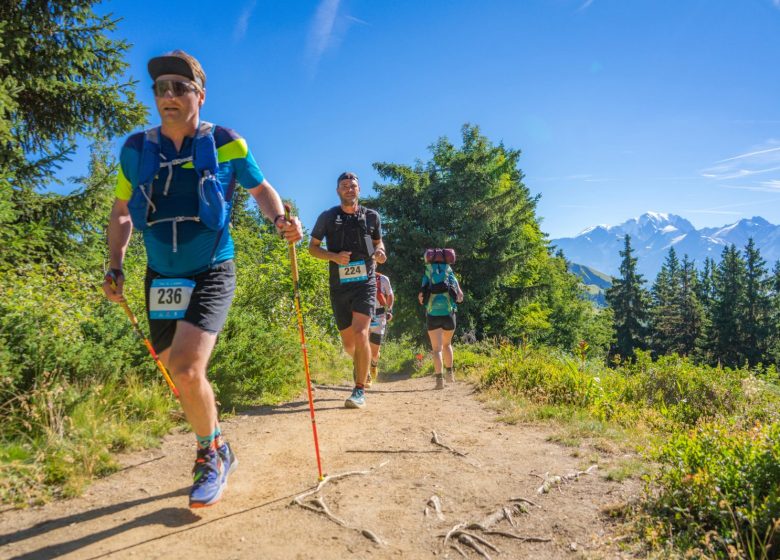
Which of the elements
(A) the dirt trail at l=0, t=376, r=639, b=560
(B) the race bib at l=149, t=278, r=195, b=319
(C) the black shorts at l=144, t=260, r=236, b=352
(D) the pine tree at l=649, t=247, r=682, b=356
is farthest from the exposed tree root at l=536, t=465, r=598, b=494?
(D) the pine tree at l=649, t=247, r=682, b=356

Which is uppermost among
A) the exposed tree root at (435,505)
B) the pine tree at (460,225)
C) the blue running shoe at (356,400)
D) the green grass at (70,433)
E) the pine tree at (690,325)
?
the pine tree at (460,225)

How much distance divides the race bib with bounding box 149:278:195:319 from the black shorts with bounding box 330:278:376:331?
298 cm

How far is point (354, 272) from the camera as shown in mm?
5855

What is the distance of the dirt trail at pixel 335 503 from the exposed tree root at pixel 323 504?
0.03 meters

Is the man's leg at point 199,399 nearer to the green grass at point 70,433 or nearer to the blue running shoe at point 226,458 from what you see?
the blue running shoe at point 226,458

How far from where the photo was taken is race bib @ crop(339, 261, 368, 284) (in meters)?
5.86

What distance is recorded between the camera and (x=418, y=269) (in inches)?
898

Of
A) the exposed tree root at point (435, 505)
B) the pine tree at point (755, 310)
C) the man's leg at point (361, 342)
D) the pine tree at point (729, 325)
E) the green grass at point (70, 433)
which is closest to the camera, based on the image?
the exposed tree root at point (435, 505)

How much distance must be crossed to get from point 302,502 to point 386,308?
21.4ft

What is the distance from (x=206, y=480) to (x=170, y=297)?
3.80ft

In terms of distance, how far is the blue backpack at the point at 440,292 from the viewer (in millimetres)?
8398

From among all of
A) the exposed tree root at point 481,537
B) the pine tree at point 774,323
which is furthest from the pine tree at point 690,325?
the exposed tree root at point 481,537

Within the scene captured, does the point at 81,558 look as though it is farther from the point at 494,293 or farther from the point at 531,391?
the point at 494,293

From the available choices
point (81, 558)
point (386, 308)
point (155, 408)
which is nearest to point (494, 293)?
point (386, 308)
